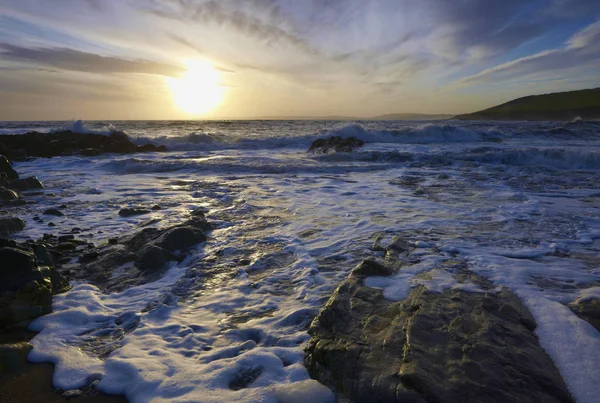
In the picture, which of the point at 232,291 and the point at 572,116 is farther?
the point at 572,116

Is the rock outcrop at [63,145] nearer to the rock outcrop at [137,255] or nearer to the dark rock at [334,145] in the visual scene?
the dark rock at [334,145]

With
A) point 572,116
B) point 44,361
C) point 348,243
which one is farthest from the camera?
point 572,116

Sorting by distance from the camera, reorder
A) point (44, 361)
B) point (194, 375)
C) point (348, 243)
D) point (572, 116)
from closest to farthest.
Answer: point (194, 375) → point (44, 361) → point (348, 243) → point (572, 116)

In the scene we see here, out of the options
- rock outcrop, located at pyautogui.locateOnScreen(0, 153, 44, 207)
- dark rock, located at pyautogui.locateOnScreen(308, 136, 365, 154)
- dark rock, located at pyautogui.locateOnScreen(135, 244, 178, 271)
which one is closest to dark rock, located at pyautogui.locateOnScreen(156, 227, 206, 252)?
dark rock, located at pyautogui.locateOnScreen(135, 244, 178, 271)

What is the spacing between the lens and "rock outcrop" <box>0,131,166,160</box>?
60.3ft

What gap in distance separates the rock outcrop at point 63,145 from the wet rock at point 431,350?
65.5 feet

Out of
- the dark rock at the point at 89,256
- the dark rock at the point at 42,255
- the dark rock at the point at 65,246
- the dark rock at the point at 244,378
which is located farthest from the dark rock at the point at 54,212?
the dark rock at the point at 244,378

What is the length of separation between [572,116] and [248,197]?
76514 mm

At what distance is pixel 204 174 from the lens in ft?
42.1

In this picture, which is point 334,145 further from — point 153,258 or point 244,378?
point 244,378

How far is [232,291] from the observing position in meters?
3.89

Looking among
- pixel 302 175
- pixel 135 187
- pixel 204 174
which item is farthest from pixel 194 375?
pixel 204 174

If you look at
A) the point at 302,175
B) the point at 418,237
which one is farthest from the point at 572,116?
the point at 418,237

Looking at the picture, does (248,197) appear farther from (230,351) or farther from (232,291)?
(230,351)
